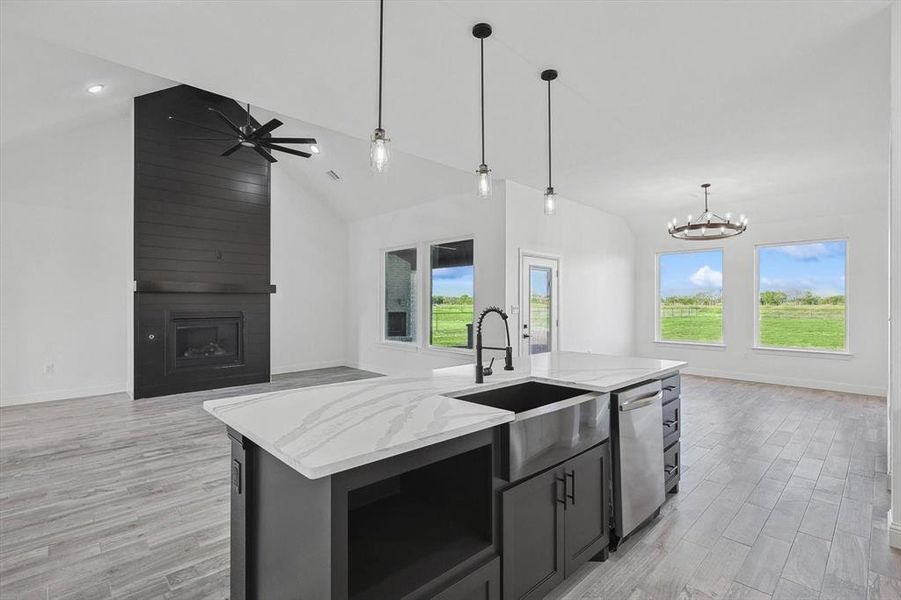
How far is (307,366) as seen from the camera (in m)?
8.19

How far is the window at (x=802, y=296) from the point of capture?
6559mm

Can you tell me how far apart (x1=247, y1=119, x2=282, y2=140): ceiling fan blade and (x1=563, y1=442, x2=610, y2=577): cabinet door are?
3.96m

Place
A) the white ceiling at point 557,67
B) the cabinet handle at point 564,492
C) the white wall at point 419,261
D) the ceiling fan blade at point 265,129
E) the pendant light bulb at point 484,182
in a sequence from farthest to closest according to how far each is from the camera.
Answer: the white wall at point 419,261
the ceiling fan blade at point 265,129
the pendant light bulb at point 484,182
the white ceiling at point 557,67
the cabinet handle at point 564,492

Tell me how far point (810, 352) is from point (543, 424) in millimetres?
7065

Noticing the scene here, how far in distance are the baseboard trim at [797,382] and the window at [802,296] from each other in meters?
0.52

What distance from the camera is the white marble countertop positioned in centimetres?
124

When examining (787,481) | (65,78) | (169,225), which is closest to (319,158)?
(169,225)

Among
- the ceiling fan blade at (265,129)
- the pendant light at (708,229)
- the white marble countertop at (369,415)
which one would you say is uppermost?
the ceiling fan blade at (265,129)

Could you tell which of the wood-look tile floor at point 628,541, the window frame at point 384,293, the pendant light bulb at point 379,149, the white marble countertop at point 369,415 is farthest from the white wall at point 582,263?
the pendant light bulb at point 379,149

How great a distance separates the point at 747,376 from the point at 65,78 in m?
9.93

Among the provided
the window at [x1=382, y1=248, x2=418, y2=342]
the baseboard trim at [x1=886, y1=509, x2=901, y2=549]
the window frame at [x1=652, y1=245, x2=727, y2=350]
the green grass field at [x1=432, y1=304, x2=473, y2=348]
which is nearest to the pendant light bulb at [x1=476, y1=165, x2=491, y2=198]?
the baseboard trim at [x1=886, y1=509, x2=901, y2=549]

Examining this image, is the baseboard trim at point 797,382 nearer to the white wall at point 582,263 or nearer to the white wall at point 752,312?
the white wall at point 752,312

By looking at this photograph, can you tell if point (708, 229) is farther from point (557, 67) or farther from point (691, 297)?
point (557, 67)

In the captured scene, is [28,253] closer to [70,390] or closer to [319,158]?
[70,390]
